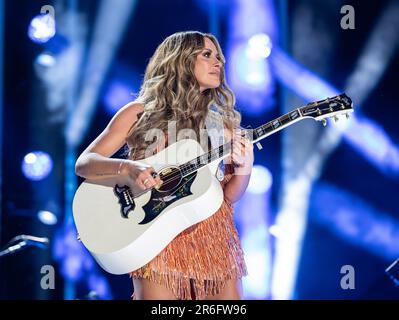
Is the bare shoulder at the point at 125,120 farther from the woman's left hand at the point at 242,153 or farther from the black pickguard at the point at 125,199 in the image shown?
the woman's left hand at the point at 242,153

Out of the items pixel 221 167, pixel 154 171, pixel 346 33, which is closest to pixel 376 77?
pixel 346 33

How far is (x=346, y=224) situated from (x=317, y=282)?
1.53 ft

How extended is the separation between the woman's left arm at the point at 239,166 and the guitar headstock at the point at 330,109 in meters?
0.29

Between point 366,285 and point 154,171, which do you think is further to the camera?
point 366,285

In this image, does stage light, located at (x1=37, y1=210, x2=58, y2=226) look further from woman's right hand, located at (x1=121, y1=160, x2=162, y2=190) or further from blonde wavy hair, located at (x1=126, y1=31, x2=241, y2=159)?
woman's right hand, located at (x1=121, y1=160, x2=162, y2=190)

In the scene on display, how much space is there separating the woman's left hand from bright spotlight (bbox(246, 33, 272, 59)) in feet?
6.51

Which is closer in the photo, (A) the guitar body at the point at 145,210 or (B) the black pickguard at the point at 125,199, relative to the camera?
(A) the guitar body at the point at 145,210

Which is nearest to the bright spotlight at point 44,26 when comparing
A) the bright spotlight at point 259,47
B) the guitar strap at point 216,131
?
the bright spotlight at point 259,47

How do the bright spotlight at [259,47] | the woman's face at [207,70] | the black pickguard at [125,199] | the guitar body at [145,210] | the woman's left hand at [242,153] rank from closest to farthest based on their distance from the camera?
the guitar body at [145,210] < the black pickguard at [125,199] < the woman's left hand at [242,153] < the woman's face at [207,70] < the bright spotlight at [259,47]

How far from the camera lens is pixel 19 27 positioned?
15.4ft

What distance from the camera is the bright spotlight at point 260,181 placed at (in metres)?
4.56

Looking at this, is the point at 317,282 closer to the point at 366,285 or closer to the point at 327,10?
the point at 366,285
